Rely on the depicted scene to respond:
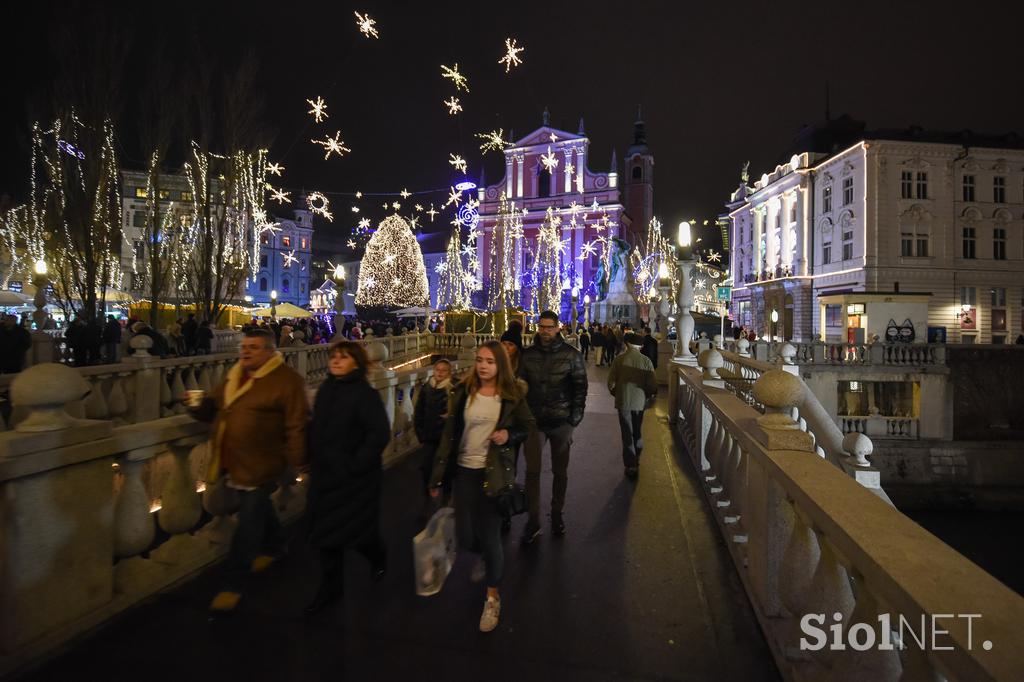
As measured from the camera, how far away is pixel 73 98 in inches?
607

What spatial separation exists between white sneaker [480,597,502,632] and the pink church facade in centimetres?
5424

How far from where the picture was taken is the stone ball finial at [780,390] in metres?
3.48

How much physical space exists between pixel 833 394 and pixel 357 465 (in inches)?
1024

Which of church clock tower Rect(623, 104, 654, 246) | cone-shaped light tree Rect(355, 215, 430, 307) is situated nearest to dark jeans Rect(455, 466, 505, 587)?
cone-shaped light tree Rect(355, 215, 430, 307)

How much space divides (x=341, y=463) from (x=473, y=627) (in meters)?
1.21

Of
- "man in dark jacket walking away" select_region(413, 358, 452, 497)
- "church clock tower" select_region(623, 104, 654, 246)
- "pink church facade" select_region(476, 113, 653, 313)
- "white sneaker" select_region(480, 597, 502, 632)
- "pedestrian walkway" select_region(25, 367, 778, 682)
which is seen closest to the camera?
"pedestrian walkway" select_region(25, 367, 778, 682)

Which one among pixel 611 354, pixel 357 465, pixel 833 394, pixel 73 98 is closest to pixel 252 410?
pixel 357 465

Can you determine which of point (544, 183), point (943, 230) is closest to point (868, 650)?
point (943, 230)

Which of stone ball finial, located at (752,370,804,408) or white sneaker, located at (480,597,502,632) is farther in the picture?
stone ball finial, located at (752,370,804,408)

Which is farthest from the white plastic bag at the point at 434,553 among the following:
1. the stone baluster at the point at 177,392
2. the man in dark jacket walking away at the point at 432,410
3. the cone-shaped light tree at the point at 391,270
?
the cone-shaped light tree at the point at 391,270

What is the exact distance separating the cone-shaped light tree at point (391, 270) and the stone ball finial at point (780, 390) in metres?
39.2

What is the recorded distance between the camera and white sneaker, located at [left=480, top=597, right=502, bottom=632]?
3.28 meters

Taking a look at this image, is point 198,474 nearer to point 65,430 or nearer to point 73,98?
point 65,430

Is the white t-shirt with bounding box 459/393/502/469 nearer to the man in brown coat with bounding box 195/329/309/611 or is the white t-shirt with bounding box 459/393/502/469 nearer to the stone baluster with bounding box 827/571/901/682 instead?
the man in brown coat with bounding box 195/329/309/611
